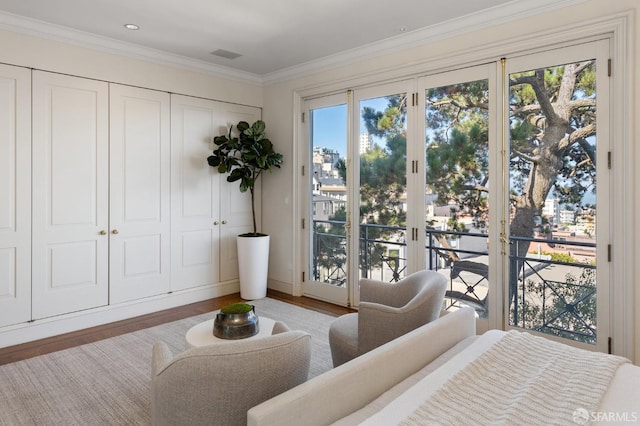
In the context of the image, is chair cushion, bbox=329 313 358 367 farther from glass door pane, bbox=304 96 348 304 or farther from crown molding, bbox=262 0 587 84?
Result: crown molding, bbox=262 0 587 84

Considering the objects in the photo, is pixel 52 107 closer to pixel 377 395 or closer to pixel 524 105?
pixel 377 395

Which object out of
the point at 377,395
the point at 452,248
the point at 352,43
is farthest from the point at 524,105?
the point at 377,395

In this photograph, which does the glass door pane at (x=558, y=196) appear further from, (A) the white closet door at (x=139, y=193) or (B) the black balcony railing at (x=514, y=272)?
(A) the white closet door at (x=139, y=193)

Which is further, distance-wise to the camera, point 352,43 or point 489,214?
point 352,43

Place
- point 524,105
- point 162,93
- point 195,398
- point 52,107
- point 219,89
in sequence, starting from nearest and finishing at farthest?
point 195,398
point 524,105
point 52,107
point 162,93
point 219,89

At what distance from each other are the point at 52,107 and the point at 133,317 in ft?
7.19

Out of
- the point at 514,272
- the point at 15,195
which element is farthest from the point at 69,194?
the point at 514,272

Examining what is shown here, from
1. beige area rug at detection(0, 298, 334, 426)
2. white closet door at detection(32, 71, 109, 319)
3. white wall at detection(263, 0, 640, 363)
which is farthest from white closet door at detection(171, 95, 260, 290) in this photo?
beige area rug at detection(0, 298, 334, 426)

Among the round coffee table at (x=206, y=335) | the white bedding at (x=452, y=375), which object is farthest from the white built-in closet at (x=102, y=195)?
the white bedding at (x=452, y=375)

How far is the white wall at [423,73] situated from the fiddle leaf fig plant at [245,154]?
1.10 feet

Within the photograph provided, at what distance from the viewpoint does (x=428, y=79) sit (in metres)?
3.76

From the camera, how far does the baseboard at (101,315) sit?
348cm

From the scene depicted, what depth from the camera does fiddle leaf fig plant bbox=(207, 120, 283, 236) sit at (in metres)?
4.68

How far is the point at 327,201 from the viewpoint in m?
4.74
